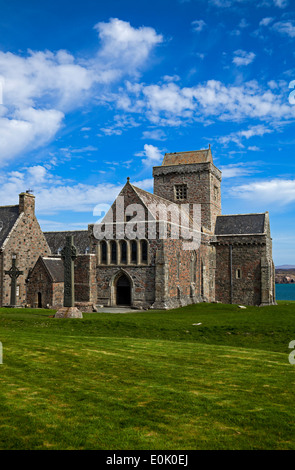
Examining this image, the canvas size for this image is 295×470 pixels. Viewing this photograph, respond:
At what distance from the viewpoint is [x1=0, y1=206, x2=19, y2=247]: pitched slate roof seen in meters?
40.2

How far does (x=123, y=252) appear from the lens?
124ft

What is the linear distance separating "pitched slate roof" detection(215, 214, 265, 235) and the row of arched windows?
57.2 ft

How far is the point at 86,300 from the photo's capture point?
37.6 metres

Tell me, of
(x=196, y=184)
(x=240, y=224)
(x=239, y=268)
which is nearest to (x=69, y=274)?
(x=239, y=268)

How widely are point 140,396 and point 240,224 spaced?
44.5 m

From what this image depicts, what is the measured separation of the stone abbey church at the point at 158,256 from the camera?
1435 inches

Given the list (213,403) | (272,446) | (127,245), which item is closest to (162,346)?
(213,403)

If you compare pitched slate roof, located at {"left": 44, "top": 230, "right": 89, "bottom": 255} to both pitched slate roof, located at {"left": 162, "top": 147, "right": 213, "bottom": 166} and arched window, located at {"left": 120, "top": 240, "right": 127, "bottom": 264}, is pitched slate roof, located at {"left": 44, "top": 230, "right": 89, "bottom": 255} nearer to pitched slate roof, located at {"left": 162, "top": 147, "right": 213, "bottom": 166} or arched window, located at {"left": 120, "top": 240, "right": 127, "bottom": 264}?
arched window, located at {"left": 120, "top": 240, "right": 127, "bottom": 264}

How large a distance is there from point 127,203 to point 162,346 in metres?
23.8

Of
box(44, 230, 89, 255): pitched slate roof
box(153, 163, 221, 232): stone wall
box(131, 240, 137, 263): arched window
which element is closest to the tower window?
box(153, 163, 221, 232): stone wall

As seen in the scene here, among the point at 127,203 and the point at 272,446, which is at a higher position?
the point at 127,203

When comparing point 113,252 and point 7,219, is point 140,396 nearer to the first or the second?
point 113,252

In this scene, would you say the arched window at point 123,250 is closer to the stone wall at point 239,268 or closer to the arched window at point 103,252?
the arched window at point 103,252
